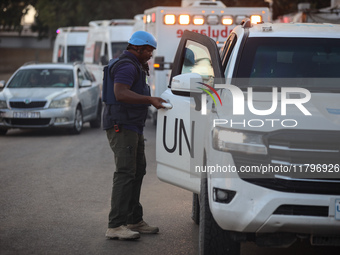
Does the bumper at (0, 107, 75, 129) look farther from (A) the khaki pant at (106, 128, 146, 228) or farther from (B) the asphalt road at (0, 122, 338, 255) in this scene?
(A) the khaki pant at (106, 128, 146, 228)

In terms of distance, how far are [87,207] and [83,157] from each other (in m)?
4.42

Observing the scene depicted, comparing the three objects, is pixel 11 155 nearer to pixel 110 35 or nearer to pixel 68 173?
pixel 68 173

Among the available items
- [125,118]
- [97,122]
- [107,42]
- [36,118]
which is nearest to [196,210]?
[125,118]

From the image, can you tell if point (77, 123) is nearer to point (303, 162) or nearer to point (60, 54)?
point (303, 162)

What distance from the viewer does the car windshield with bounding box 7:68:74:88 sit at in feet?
55.4

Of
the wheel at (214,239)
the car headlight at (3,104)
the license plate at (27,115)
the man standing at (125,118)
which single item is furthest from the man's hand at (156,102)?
the car headlight at (3,104)

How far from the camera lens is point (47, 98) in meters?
16.0

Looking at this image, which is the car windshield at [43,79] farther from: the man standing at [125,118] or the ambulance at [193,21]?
the man standing at [125,118]

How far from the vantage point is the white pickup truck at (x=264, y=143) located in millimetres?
4906

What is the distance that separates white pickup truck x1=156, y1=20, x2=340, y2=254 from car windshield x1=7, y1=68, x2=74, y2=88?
1075 cm

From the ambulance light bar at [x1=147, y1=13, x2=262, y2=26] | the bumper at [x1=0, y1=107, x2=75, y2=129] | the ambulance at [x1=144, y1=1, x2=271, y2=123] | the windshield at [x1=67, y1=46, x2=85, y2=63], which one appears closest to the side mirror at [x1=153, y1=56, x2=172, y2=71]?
the ambulance at [x1=144, y1=1, x2=271, y2=123]

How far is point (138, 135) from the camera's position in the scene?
6.92m

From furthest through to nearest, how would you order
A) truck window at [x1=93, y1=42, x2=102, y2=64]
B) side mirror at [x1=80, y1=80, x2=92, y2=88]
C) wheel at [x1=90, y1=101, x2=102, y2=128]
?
1. truck window at [x1=93, y1=42, x2=102, y2=64]
2. wheel at [x1=90, y1=101, x2=102, y2=128]
3. side mirror at [x1=80, y1=80, x2=92, y2=88]

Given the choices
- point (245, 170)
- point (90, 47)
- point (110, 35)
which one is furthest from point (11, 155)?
point (90, 47)
